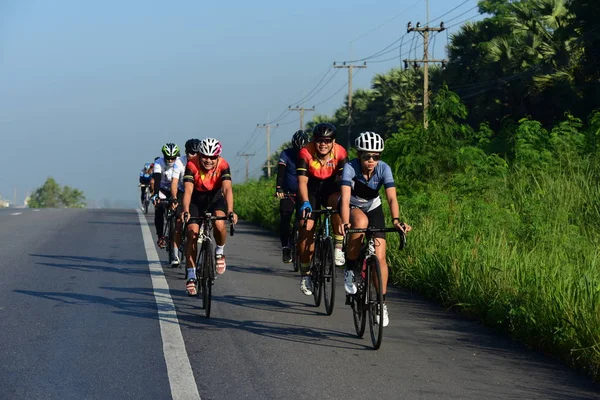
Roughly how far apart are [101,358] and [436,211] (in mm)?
9015

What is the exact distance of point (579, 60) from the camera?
35719 mm

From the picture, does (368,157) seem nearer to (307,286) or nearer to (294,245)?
(307,286)

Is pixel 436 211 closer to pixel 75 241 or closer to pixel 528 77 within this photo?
pixel 75 241

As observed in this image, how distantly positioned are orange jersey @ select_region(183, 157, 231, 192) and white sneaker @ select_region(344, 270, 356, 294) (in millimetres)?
2406

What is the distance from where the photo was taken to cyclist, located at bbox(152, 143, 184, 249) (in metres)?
15.1

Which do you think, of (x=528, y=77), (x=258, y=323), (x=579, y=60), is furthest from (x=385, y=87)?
(x=258, y=323)

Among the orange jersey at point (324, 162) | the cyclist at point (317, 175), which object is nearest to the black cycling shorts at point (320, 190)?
the cyclist at point (317, 175)

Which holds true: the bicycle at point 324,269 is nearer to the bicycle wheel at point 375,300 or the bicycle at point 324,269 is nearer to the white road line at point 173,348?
the bicycle wheel at point 375,300

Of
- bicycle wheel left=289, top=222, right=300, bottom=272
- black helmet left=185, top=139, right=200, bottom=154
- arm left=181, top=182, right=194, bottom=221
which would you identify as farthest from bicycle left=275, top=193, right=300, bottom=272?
arm left=181, top=182, right=194, bottom=221

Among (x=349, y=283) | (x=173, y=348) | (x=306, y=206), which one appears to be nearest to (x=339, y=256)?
(x=306, y=206)

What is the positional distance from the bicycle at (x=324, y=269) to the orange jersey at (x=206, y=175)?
108cm

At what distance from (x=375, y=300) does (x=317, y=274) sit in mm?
2212

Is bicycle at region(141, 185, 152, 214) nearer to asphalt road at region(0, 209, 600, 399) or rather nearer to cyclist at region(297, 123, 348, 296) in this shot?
asphalt road at region(0, 209, 600, 399)

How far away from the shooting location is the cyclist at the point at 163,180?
15.1 meters
